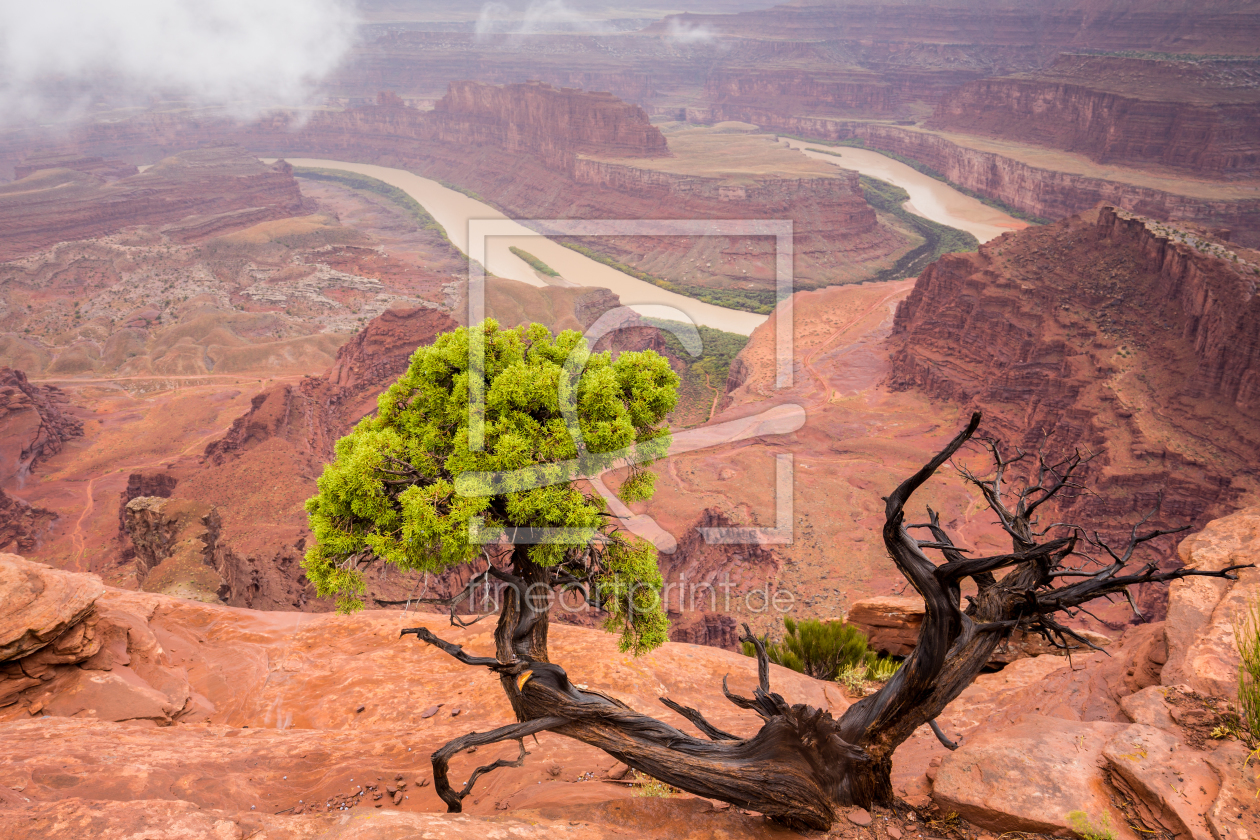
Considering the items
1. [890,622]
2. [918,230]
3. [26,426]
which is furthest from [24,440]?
[918,230]

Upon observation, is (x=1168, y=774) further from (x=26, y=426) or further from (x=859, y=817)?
(x=26, y=426)

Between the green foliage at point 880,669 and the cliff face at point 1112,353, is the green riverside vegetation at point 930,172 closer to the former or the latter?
the cliff face at point 1112,353

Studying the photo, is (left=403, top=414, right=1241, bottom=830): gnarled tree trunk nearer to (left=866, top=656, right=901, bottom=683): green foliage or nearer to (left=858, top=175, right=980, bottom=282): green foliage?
(left=866, top=656, right=901, bottom=683): green foliage

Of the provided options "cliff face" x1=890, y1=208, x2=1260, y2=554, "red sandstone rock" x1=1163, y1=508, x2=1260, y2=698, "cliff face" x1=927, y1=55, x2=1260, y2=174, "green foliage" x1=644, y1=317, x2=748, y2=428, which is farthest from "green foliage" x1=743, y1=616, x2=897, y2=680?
"cliff face" x1=927, y1=55, x2=1260, y2=174

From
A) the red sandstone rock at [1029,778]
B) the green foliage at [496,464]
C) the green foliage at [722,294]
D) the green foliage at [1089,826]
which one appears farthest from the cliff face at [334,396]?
the green foliage at [722,294]

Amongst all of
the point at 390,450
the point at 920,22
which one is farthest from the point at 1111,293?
the point at 920,22

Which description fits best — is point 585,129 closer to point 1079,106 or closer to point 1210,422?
point 1079,106
